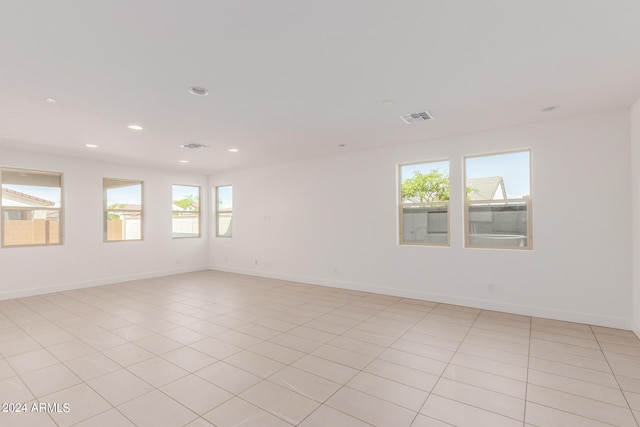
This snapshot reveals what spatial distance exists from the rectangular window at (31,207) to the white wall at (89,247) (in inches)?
6.1

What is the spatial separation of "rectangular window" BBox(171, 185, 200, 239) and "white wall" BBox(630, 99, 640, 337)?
28.0ft

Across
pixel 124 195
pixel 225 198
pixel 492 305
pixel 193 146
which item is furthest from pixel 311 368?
pixel 225 198

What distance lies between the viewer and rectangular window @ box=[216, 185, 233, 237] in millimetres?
8273

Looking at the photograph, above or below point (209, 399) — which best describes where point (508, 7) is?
above

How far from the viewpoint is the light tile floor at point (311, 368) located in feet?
7.02

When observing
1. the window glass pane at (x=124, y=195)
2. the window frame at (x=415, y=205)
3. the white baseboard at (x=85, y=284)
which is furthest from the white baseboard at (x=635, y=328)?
the window glass pane at (x=124, y=195)

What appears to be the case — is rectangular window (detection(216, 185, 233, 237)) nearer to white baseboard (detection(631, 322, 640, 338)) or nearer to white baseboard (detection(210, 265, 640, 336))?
white baseboard (detection(210, 265, 640, 336))

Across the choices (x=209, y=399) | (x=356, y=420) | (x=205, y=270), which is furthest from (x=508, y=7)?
(x=205, y=270)

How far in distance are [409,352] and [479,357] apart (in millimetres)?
652

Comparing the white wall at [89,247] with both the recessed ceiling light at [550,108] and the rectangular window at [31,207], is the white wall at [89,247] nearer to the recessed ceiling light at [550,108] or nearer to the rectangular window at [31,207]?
the rectangular window at [31,207]

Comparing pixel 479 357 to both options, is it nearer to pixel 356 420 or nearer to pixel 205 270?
pixel 356 420

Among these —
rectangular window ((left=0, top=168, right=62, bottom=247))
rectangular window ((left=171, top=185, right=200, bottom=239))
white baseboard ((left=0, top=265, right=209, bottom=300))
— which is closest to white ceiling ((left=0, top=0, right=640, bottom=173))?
rectangular window ((left=0, top=168, right=62, bottom=247))

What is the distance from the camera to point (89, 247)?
20.8ft

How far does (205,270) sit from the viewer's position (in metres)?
8.38
